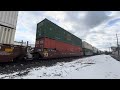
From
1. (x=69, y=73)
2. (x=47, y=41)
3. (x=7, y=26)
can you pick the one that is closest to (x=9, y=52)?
(x=7, y=26)

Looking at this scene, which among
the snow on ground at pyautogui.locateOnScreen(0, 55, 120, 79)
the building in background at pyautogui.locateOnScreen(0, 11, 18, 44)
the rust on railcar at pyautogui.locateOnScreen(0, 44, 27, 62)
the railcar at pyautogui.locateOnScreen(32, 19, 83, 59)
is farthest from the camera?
the railcar at pyautogui.locateOnScreen(32, 19, 83, 59)

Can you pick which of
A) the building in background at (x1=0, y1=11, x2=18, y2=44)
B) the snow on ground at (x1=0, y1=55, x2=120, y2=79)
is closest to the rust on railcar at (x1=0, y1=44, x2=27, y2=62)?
the building in background at (x1=0, y1=11, x2=18, y2=44)

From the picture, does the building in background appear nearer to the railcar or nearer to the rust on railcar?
the rust on railcar

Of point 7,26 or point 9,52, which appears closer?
point 7,26

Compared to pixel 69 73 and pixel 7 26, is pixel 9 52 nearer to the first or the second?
pixel 7 26

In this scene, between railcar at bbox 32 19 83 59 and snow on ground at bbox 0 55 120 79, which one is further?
railcar at bbox 32 19 83 59

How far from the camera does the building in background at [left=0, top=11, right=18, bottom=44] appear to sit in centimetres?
746

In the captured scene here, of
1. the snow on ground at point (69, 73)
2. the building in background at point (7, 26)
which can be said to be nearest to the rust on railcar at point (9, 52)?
the building in background at point (7, 26)

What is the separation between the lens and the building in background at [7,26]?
7.46 m

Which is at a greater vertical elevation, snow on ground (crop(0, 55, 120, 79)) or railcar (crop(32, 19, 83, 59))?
railcar (crop(32, 19, 83, 59))

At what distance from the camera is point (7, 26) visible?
307 inches

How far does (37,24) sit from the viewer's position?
649 inches

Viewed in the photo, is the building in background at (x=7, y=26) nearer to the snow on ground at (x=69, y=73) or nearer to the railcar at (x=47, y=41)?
the snow on ground at (x=69, y=73)

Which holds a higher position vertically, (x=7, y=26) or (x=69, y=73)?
Result: (x=7, y=26)
